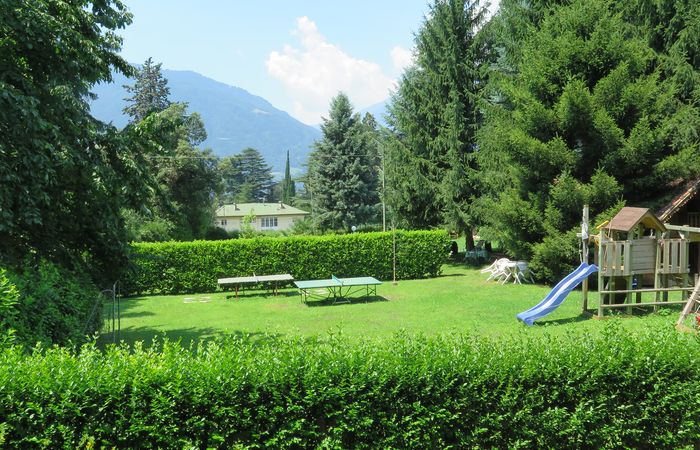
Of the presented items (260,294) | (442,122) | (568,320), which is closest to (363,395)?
(568,320)

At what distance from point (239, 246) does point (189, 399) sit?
17721 millimetres

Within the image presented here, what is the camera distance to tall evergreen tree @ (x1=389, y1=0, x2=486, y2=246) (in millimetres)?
27594

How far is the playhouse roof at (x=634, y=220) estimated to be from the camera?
14.4 meters

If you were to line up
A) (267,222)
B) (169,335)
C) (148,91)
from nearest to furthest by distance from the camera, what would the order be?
1. (169,335)
2. (148,91)
3. (267,222)

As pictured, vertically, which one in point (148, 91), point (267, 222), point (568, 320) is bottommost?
point (568, 320)

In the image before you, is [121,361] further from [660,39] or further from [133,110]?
[133,110]

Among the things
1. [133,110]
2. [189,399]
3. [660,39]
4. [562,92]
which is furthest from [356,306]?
[133,110]

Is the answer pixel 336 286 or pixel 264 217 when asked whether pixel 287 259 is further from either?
pixel 264 217

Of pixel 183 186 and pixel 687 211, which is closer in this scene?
pixel 687 211

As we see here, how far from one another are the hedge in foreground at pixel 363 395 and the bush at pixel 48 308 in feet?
6.78

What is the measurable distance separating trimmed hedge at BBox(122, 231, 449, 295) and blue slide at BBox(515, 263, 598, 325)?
9.96 m

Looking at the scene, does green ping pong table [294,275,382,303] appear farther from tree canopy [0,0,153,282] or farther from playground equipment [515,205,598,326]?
tree canopy [0,0,153,282]

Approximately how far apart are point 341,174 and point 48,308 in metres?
35.0

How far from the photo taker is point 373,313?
1628 cm
